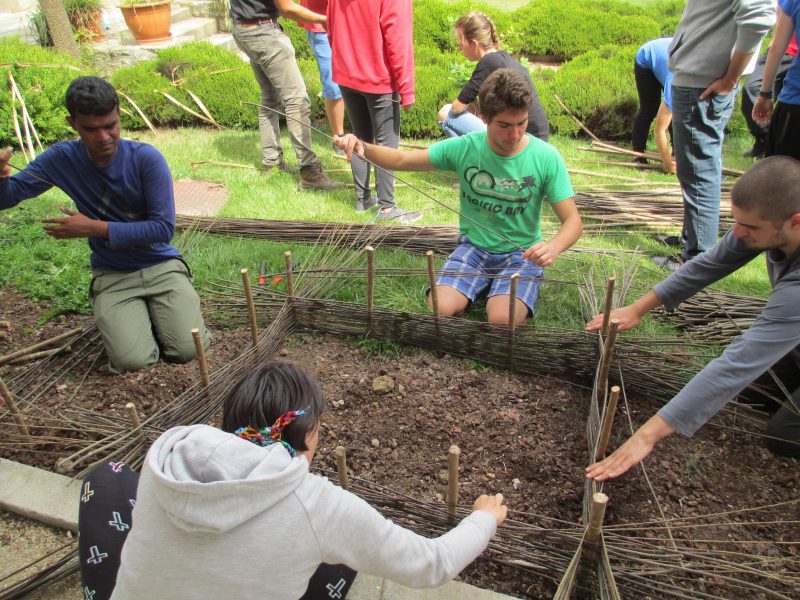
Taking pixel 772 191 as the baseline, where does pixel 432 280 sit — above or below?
below

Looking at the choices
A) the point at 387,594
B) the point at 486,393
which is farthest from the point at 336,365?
the point at 387,594

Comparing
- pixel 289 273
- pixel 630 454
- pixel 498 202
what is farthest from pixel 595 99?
pixel 630 454

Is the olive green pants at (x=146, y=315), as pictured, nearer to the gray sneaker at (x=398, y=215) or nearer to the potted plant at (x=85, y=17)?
the gray sneaker at (x=398, y=215)

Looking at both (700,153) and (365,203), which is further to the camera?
(365,203)

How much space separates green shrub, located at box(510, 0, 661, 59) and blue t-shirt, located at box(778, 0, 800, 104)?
5.37 m

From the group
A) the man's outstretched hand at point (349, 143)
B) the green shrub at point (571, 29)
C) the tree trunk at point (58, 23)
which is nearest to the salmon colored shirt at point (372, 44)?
the man's outstretched hand at point (349, 143)

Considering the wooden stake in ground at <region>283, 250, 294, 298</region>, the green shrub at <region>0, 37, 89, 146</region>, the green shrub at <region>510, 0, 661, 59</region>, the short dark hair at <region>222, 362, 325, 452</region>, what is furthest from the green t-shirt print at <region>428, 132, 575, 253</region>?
the green shrub at <region>510, 0, 661, 59</region>

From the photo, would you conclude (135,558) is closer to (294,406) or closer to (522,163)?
(294,406)

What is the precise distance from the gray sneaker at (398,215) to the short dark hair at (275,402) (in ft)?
10.2

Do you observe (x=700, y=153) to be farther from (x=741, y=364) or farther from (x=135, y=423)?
(x=135, y=423)

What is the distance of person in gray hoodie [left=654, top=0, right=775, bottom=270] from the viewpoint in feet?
10.5

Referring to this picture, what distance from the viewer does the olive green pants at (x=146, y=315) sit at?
3.03 meters

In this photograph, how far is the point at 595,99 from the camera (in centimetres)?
634

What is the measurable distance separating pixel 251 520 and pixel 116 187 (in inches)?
85.5
